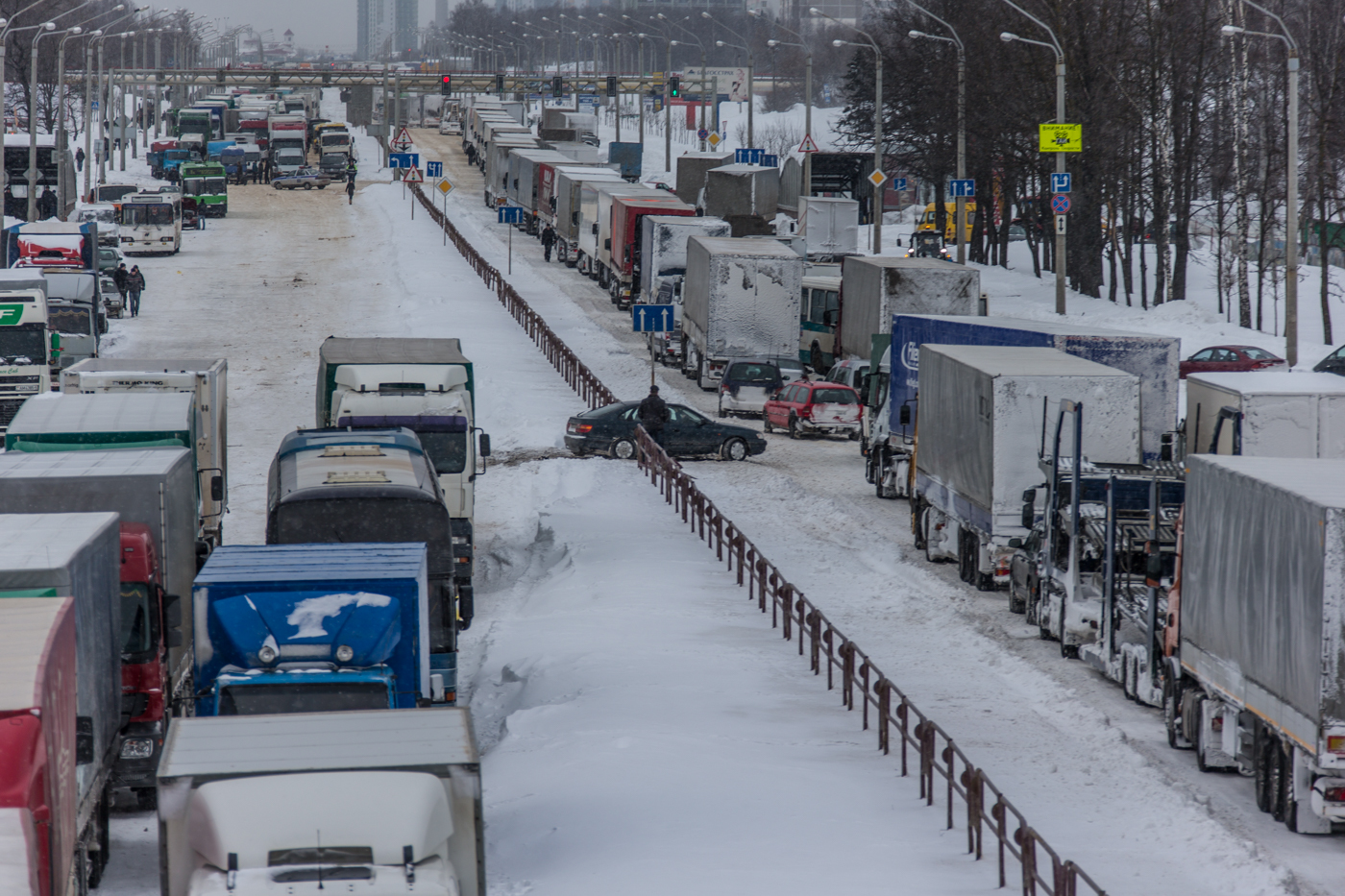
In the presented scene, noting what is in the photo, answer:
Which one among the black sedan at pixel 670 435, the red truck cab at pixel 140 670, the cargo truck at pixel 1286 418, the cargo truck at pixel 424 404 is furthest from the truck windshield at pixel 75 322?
the cargo truck at pixel 1286 418

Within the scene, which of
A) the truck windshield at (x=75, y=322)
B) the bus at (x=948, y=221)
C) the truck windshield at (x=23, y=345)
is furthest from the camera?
the bus at (x=948, y=221)

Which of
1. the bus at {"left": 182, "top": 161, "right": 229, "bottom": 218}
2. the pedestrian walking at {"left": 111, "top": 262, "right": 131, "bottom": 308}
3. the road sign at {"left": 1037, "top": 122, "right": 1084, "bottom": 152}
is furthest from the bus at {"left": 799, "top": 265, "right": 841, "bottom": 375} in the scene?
the bus at {"left": 182, "top": 161, "right": 229, "bottom": 218}

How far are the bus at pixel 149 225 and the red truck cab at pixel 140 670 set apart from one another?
4956 cm

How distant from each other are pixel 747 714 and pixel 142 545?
17.5 feet

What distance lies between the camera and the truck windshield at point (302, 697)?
40.5 feet

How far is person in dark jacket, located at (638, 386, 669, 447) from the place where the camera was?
30.6 metres

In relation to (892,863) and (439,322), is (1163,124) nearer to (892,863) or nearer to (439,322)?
(439,322)

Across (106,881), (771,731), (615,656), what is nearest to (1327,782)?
(771,731)

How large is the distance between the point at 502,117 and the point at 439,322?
175 feet

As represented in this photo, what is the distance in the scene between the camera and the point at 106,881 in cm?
1218

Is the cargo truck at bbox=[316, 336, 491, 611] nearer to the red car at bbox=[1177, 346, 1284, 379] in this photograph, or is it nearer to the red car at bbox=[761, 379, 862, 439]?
the red car at bbox=[761, 379, 862, 439]

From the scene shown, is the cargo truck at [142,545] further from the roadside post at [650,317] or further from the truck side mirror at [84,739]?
the roadside post at [650,317]

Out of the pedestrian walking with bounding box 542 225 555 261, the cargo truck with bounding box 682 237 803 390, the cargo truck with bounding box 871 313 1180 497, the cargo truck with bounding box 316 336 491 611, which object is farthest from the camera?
the pedestrian walking with bounding box 542 225 555 261

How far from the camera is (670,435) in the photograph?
31.6 metres
